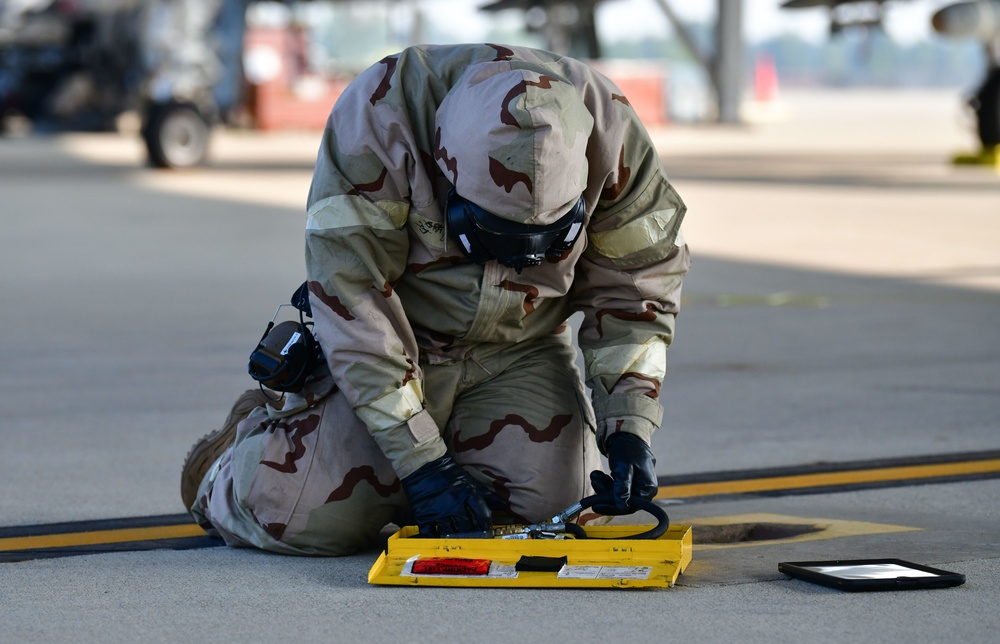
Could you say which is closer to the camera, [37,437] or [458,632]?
[458,632]

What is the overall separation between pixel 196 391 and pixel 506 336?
7.25ft

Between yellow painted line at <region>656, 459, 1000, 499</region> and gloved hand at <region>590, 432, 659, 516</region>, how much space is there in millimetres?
703

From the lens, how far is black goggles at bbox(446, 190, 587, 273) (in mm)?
2656

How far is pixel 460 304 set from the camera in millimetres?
2982

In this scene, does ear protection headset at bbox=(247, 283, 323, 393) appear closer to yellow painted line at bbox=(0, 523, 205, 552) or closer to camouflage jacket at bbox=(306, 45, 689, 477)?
camouflage jacket at bbox=(306, 45, 689, 477)

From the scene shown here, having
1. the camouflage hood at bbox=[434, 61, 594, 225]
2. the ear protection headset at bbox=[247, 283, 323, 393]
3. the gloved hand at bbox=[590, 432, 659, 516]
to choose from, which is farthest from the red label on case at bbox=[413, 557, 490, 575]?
the camouflage hood at bbox=[434, 61, 594, 225]

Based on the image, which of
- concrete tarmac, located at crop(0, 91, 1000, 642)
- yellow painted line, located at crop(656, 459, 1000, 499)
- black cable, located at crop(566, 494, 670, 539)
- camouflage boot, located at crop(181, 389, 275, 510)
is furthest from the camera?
yellow painted line, located at crop(656, 459, 1000, 499)

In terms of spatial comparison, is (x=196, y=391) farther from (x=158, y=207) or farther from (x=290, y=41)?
(x=290, y=41)

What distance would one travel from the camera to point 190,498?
337 cm

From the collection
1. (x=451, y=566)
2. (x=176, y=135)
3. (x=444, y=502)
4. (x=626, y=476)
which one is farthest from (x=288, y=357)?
(x=176, y=135)

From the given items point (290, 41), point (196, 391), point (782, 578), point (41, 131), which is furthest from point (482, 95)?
point (290, 41)

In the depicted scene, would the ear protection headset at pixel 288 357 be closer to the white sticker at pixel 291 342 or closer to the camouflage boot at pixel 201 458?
the white sticker at pixel 291 342

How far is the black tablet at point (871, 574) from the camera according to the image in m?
2.62

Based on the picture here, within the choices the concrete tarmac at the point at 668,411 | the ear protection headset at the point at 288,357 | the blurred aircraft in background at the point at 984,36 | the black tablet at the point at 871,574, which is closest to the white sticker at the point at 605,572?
the concrete tarmac at the point at 668,411
